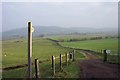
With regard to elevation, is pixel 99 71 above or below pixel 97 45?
below

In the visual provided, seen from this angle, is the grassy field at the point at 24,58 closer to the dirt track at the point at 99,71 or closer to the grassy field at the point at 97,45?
the dirt track at the point at 99,71

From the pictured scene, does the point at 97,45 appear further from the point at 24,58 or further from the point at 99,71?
the point at 99,71

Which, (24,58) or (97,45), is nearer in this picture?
(24,58)

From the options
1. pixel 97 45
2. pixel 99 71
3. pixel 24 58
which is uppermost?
pixel 97 45

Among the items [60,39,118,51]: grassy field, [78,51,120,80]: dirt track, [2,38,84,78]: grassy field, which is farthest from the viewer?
[60,39,118,51]: grassy field

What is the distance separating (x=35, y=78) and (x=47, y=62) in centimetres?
1188

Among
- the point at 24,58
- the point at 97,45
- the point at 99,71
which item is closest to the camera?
the point at 99,71

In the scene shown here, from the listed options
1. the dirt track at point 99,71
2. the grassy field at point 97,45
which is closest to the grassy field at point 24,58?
the dirt track at point 99,71

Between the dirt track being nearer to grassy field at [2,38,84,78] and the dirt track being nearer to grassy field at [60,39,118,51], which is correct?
grassy field at [2,38,84,78]

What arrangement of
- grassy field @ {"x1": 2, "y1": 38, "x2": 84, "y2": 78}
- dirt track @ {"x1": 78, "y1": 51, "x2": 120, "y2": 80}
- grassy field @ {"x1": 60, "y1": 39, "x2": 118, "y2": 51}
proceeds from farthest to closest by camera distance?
grassy field @ {"x1": 60, "y1": 39, "x2": 118, "y2": 51} → grassy field @ {"x1": 2, "y1": 38, "x2": 84, "y2": 78} → dirt track @ {"x1": 78, "y1": 51, "x2": 120, "y2": 80}

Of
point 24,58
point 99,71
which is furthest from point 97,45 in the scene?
point 99,71

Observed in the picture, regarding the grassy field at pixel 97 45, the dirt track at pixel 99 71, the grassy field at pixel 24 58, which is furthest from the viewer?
the grassy field at pixel 97 45

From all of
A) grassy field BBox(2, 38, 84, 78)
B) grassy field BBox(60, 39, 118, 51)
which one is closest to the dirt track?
grassy field BBox(2, 38, 84, 78)

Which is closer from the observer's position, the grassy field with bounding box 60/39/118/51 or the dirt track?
the dirt track
